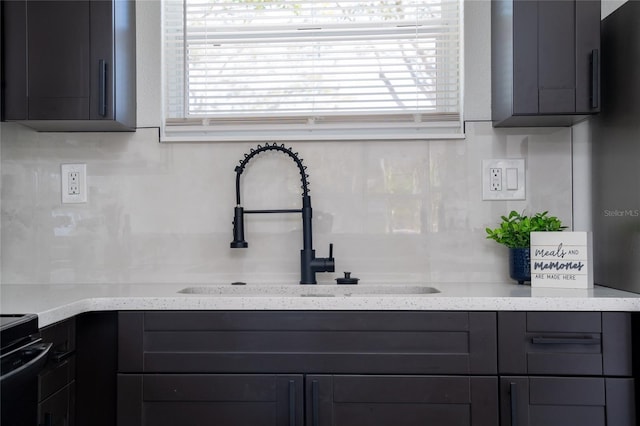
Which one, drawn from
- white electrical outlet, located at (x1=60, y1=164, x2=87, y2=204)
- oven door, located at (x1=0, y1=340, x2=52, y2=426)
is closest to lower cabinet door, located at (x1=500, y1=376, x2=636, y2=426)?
oven door, located at (x1=0, y1=340, x2=52, y2=426)

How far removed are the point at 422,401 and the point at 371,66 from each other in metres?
1.23

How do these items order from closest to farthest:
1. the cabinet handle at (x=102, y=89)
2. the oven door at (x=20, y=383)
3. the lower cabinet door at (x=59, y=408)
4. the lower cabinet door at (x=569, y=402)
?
the oven door at (x=20, y=383)
the lower cabinet door at (x=59, y=408)
the lower cabinet door at (x=569, y=402)
the cabinet handle at (x=102, y=89)

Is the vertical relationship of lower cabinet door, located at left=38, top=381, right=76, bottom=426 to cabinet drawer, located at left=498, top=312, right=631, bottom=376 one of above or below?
below

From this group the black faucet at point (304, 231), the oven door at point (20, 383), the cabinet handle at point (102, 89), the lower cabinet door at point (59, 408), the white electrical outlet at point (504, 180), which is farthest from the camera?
the white electrical outlet at point (504, 180)

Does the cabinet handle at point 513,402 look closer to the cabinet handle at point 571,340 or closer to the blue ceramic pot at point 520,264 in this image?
the cabinet handle at point 571,340

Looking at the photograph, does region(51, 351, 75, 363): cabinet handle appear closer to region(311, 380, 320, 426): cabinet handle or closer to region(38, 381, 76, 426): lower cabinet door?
region(38, 381, 76, 426): lower cabinet door

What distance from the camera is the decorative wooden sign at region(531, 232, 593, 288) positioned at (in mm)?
1716

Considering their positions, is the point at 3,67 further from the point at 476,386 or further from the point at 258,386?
the point at 476,386

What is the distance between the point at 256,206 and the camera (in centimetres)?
209

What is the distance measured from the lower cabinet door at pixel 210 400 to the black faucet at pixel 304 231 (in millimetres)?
483

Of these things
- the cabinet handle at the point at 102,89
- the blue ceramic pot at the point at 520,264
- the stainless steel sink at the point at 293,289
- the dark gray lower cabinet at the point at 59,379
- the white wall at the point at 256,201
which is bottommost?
the dark gray lower cabinet at the point at 59,379

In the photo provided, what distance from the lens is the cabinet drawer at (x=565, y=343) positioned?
152cm

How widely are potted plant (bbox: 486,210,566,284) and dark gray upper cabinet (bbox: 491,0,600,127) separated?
1.15ft

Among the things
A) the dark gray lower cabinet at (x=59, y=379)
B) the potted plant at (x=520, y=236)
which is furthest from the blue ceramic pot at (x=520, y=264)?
the dark gray lower cabinet at (x=59, y=379)
